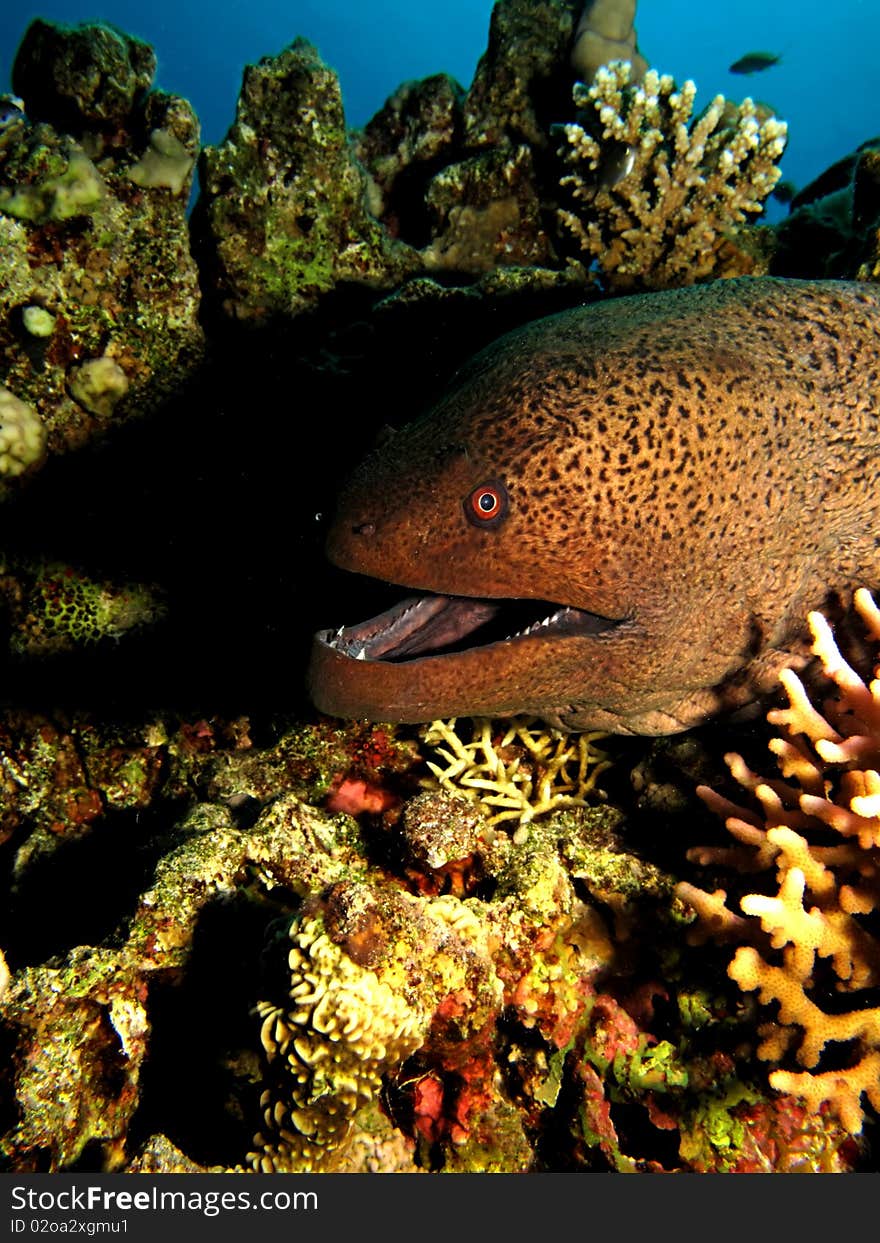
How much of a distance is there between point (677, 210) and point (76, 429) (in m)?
4.34

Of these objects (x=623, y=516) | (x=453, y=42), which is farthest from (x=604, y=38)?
(x=453, y=42)

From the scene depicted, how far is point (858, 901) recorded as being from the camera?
239 centimetres

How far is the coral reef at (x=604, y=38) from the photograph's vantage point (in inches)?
228

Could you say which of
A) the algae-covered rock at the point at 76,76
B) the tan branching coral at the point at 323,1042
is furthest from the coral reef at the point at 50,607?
the tan branching coral at the point at 323,1042

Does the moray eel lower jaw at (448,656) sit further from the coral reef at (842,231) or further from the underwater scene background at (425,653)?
the coral reef at (842,231)

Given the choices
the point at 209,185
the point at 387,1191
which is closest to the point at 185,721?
the point at 387,1191

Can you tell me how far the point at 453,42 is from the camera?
159 meters

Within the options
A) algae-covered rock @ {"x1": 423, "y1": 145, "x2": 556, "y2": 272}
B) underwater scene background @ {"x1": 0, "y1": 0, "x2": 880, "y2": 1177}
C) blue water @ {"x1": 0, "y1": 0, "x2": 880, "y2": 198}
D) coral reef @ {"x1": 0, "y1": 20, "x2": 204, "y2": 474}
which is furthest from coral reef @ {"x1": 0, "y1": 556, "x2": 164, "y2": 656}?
blue water @ {"x1": 0, "y1": 0, "x2": 880, "y2": 198}

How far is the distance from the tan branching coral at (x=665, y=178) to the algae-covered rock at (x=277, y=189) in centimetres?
185

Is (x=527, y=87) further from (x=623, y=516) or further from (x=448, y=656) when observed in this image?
(x=448, y=656)

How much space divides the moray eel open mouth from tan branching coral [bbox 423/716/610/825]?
0.76 meters

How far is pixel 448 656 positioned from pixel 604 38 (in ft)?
19.3

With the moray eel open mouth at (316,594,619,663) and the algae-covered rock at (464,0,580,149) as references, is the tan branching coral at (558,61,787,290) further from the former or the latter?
the moray eel open mouth at (316,594,619,663)

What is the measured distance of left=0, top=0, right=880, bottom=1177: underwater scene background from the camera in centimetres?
229
